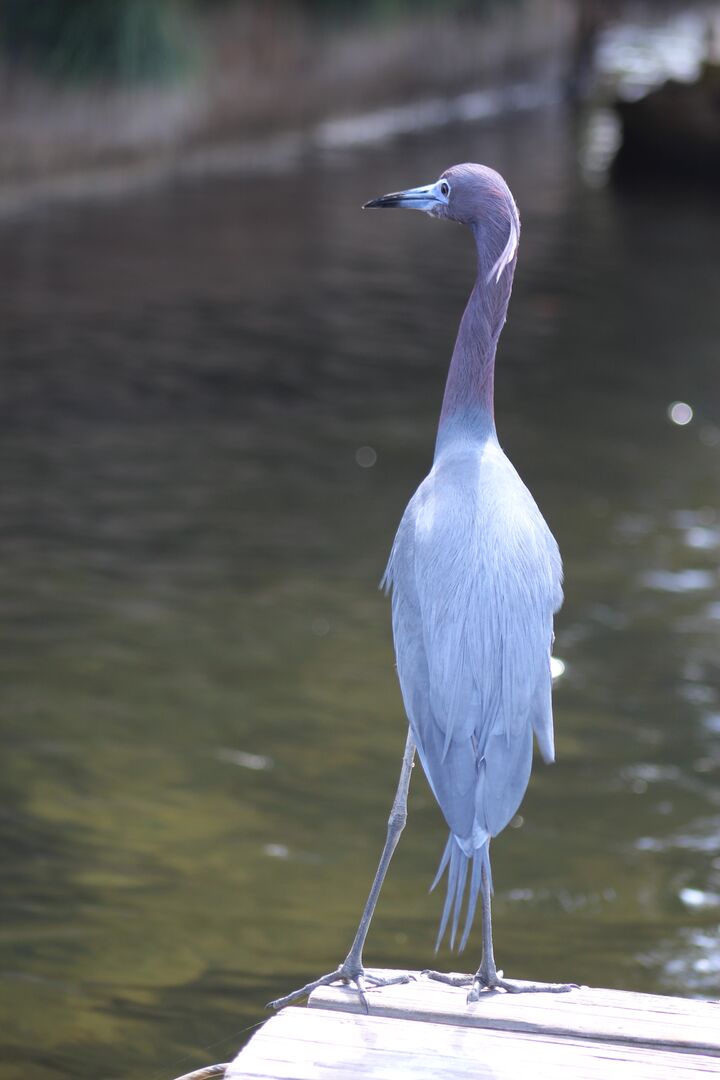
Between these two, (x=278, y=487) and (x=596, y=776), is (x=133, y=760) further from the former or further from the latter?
(x=278, y=487)

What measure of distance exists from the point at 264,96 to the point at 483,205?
1621 cm

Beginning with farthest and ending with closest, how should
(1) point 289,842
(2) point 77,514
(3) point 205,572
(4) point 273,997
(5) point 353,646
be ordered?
(2) point 77,514
(3) point 205,572
(5) point 353,646
(1) point 289,842
(4) point 273,997

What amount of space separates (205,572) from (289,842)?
2180 millimetres

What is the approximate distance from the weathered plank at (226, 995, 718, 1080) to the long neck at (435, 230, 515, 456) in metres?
1.06

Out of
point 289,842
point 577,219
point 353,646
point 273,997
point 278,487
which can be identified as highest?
point 577,219

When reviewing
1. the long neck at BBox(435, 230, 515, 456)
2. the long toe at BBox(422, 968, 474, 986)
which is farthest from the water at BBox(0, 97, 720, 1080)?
the long neck at BBox(435, 230, 515, 456)

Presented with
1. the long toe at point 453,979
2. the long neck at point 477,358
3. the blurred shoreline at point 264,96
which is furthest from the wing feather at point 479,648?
the blurred shoreline at point 264,96

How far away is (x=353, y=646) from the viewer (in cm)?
633

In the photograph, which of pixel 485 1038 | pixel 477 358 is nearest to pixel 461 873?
pixel 485 1038

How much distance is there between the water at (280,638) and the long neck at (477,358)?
1836 mm

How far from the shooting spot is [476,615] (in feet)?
8.93

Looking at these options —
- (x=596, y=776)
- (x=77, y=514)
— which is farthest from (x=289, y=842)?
(x=77, y=514)

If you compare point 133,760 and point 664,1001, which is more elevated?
point 133,760

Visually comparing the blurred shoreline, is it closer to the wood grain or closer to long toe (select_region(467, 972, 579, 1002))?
long toe (select_region(467, 972, 579, 1002))
